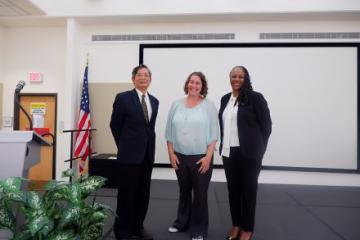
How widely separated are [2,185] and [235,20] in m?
4.13

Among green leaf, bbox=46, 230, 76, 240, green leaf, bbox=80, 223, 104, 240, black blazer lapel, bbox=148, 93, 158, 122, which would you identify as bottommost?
green leaf, bbox=80, 223, 104, 240

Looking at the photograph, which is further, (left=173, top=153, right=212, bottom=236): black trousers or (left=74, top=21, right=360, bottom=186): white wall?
(left=74, top=21, right=360, bottom=186): white wall

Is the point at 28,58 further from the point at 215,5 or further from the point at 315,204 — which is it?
the point at 315,204

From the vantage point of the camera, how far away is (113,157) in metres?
3.85

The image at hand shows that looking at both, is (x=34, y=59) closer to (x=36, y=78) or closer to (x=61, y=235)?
(x=36, y=78)

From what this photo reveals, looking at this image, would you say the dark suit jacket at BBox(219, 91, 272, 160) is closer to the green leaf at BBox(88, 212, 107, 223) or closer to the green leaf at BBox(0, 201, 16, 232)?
the green leaf at BBox(88, 212, 107, 223)

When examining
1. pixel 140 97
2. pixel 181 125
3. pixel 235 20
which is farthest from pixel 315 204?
pixel 235 20

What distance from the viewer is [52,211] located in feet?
4.33

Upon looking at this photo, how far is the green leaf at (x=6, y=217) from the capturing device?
1.26 m

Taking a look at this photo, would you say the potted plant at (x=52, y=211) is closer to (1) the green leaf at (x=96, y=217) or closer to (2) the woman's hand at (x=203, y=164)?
(1) the green leaf at (x=96, y=217)

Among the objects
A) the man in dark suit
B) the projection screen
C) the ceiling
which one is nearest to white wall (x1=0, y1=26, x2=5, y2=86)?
the ceiling

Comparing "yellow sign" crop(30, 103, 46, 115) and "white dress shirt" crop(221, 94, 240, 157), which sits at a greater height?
"yellow sign" crop(30, 103, 46, 115)

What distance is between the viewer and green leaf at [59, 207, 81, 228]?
1.27 m

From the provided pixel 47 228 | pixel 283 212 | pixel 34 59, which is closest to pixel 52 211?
pixel 47 228
